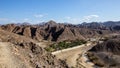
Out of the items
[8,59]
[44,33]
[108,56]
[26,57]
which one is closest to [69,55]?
[108,56]

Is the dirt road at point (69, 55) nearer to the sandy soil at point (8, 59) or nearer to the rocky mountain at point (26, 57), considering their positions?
the rocky mountain at point (26, 57)

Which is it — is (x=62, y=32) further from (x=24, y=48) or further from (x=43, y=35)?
(x=24, y=48)

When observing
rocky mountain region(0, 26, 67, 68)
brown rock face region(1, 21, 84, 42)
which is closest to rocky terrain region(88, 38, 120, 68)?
rocky mountain region(0, 26, 67, 68)

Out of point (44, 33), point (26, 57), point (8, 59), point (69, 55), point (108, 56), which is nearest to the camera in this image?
point (8, 59)

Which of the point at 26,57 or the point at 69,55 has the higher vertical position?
the point at 26,57

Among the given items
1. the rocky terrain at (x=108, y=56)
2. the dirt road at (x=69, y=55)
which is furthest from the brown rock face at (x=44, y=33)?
the rocky terrain at (x=108, y=56)

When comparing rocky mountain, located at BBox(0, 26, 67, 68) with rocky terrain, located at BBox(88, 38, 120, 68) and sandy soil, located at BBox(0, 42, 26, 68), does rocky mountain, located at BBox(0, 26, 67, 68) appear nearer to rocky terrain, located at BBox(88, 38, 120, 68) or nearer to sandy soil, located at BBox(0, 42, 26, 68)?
sandy soil, located at BBox(0, 42, 26, 68)

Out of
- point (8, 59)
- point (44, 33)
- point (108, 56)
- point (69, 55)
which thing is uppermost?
point (8, 59)

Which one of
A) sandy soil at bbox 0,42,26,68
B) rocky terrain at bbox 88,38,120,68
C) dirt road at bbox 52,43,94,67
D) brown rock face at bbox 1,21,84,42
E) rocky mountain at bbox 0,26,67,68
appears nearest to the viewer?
sandy soil at bbox 0,42,26,68

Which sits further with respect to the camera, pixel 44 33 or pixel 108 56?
pixel 44 33

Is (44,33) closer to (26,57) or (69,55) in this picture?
(69,55)

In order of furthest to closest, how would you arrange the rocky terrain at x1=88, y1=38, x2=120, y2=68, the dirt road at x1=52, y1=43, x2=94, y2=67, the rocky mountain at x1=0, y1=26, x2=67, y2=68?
the dirt road at x1=52, y1=43, x2=94, y2=67 < the rocky terrain at x1=88, y1=38, x2=120, y2=68 < the rocky mountain at x1=0, y1=26, x2=67, y2=68
